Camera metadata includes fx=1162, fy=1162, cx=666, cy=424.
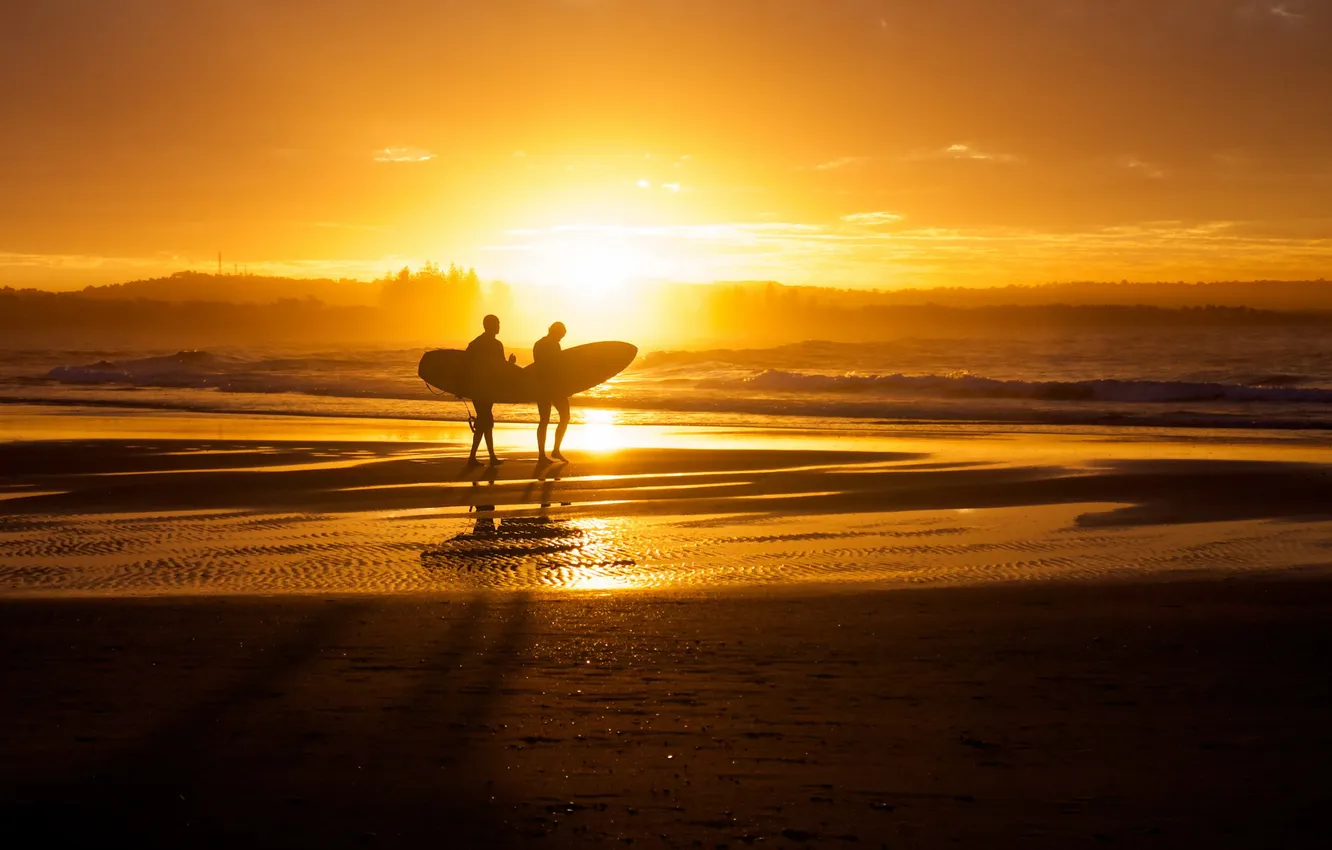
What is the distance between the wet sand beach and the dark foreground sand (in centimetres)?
2

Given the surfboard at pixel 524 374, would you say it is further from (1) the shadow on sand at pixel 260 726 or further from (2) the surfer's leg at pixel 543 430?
(1) the shadow on sand at pixel 260 726

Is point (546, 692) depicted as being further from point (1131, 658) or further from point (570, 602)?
point (1131, 658)

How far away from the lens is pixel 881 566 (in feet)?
28.5

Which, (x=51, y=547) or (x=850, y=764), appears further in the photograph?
(x=51, y=547)

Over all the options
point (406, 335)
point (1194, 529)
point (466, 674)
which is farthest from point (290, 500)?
point (406, 335)

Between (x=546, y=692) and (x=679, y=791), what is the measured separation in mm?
1317

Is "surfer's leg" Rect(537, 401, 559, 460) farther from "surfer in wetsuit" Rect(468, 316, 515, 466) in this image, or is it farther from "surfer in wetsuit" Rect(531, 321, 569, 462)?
"surfer in wetsuit" Rect(468, 316, 515, 466)

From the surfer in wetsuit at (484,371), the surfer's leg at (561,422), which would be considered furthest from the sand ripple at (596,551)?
the surfer's leg at (561,422)

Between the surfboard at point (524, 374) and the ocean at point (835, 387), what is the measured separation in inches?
252

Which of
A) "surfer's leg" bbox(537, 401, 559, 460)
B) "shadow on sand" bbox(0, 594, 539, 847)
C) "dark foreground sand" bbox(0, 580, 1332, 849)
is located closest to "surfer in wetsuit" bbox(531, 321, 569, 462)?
"surfer's leg" bbox(537, 401, 559, 460)

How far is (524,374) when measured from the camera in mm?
17234

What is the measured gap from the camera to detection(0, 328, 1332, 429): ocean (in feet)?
90.8

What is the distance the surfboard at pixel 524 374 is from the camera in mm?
16625

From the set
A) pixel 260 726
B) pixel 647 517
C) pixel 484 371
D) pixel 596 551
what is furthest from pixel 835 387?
pixel 260 726
